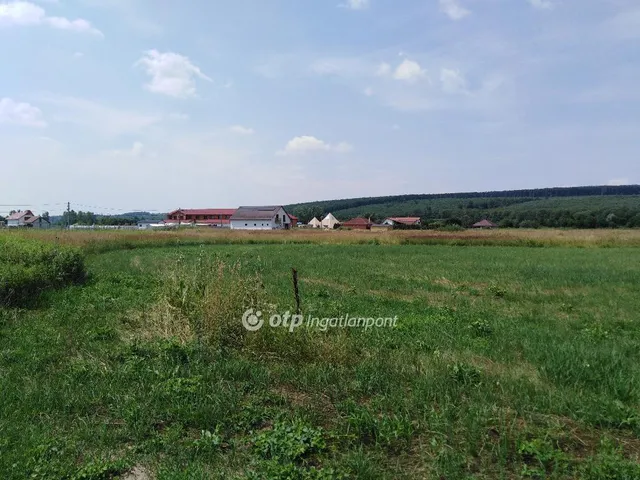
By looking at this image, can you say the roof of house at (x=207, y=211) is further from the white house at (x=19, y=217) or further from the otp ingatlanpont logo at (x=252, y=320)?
the otp ingatlanpont logo at (x=252, y=320)

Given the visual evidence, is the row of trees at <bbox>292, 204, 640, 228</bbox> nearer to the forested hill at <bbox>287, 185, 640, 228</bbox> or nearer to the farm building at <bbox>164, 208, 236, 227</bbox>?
the forested hill at <bbox>287, 185, 640, 228</bbox>

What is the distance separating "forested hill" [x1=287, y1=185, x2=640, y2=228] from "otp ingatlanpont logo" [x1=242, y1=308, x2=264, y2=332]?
81056 mm

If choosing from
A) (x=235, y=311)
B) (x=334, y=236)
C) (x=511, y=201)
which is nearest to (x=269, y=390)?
(x=235, y=311)

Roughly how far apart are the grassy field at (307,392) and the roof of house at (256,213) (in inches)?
3140

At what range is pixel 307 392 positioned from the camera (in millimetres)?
5035

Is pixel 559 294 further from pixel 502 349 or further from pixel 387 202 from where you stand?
pixel 387 202

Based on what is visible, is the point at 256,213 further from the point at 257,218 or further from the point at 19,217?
the point at 19,217

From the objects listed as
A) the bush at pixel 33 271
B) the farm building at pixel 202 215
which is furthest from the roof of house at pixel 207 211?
the bush at pixel 33 271

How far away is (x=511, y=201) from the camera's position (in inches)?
6368

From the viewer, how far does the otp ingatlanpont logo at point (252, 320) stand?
21.5 ft

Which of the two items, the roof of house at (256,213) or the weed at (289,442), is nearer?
the weed at (289,442)

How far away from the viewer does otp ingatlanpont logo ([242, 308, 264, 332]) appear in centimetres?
656

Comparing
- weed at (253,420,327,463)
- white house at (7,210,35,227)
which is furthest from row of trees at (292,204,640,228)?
white house at (7,210,35,227)

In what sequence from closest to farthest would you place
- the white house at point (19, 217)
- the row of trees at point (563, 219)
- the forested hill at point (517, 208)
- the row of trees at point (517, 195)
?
the row of trees at point (563, 219), the forested hill at point (517, 208), the white house at point (19, 217), the row of trees at point (517, 195)
